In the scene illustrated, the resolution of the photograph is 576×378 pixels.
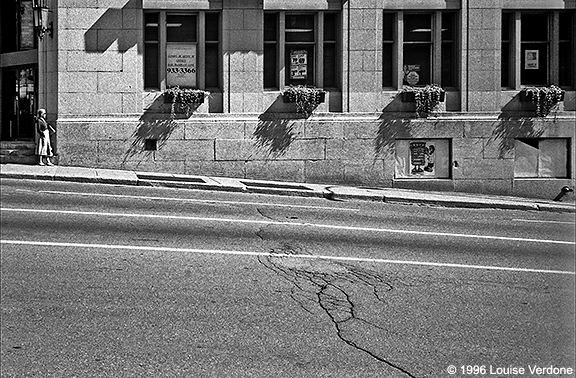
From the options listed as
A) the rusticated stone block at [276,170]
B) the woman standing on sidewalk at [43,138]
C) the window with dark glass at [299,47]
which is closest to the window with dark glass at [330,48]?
the window with dark glass at [299,47]

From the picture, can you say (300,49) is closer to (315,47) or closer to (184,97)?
(315,47)

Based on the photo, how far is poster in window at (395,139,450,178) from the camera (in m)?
27.7

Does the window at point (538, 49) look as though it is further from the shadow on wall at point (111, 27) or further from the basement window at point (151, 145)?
the shadow on wall at point (111, 27)

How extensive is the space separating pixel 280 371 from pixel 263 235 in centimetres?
734

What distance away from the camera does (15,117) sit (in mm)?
33062

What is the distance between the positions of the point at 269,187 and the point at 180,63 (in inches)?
224

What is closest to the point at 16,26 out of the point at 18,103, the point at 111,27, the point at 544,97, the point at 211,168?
the point at 18,103

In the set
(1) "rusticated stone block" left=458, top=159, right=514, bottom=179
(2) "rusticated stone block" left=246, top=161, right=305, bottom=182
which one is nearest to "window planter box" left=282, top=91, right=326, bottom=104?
(2) "rusticated stone block" left=246, top=161, right=305, bottom=182

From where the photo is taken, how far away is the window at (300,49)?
27531 millimetres

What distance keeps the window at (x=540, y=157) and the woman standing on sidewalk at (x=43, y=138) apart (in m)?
15.0

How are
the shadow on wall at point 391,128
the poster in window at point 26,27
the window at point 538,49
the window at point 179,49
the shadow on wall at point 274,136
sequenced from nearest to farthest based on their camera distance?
the shadow on wall at point 274,136, the window at point 179,49, the shadow on wall at point 391,128, the window at point 538,49, the poster in window at point 26,27

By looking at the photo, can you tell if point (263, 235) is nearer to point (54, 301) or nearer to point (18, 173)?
point (54, 301)

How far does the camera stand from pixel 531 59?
93.5 ft

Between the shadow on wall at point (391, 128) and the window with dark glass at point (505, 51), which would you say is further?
the window with dark glass at point (505, 51)
